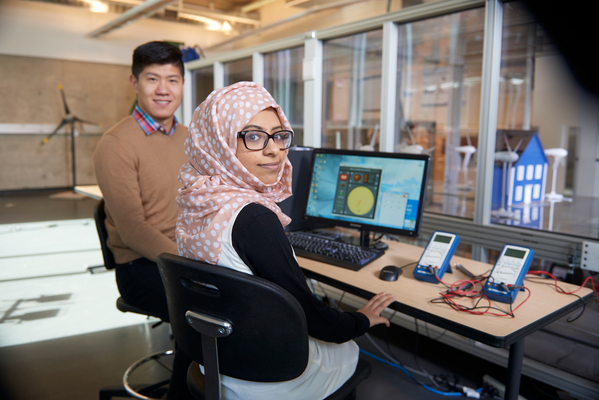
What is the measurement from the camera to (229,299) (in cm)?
85

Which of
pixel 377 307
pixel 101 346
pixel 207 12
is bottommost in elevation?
pixel 101 346

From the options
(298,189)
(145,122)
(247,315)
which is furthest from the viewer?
(298,189)

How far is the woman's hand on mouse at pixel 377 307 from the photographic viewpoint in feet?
3.82

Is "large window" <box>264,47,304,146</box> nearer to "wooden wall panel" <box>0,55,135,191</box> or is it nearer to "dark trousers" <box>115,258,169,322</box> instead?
"dark trousers" <box>115,258,169,322</box>

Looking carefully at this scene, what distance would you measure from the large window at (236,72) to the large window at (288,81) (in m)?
0.26

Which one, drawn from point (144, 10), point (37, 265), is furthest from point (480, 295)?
point (144, 10)

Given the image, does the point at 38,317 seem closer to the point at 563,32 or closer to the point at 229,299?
the point at 229,299

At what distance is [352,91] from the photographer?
4453mm

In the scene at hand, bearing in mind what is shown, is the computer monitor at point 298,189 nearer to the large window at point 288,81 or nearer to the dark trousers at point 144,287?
the dark trousers at point 144,287

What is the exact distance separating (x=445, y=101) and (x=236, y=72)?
249 cm

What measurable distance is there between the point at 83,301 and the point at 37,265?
3.61 feet

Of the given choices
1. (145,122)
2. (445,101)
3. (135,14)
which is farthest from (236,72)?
(135,14)

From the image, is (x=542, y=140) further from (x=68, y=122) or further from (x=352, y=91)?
(x=68, y=122)

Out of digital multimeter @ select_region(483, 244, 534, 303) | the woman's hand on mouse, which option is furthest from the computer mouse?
digital multimeter @ select_region(483, 244, 534, 303)
